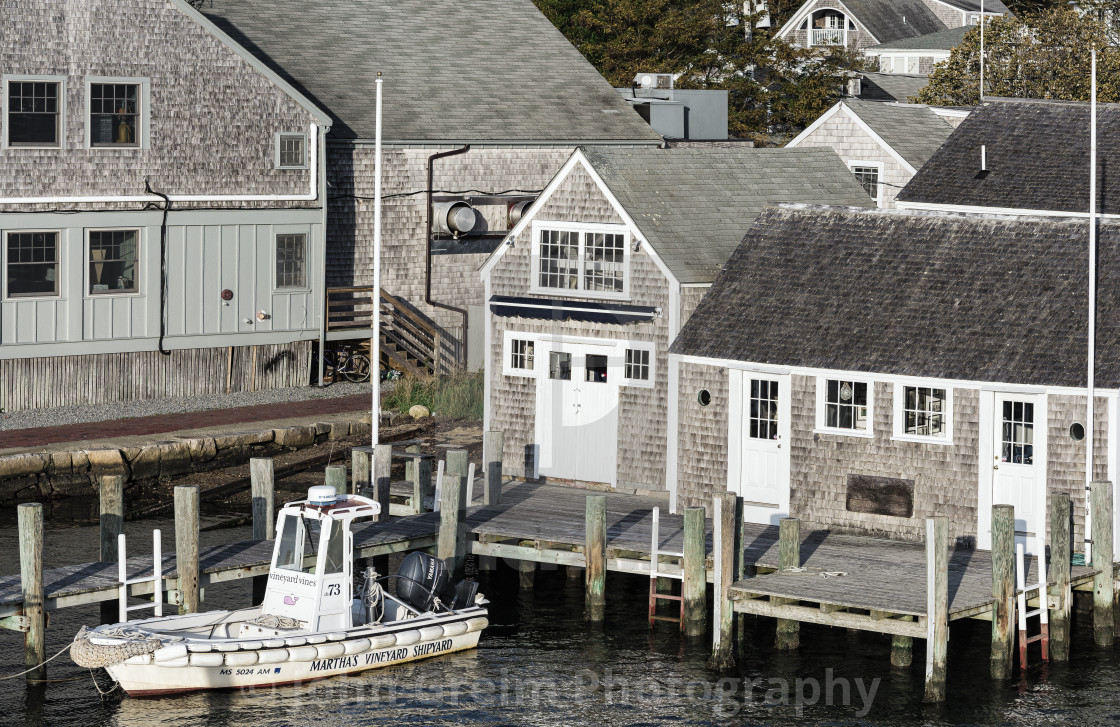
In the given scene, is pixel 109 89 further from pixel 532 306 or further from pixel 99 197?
pixel 532 306

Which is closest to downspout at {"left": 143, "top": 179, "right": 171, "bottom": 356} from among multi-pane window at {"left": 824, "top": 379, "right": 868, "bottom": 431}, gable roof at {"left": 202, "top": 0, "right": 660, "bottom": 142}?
gable roof at {"left": 202, "top": 0, "right": 660, "bottom": 142}

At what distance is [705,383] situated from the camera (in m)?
26.7

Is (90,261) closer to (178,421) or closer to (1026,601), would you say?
(178,421)

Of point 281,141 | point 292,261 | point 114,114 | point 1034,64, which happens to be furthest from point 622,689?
point 1034,64

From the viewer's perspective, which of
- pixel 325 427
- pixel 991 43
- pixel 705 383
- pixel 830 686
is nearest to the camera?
pixel 830 686

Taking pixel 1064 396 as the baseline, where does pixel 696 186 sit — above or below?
above

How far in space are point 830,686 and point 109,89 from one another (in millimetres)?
20240

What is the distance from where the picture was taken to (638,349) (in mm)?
28578

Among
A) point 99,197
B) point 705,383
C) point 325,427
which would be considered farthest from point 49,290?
point 705,383

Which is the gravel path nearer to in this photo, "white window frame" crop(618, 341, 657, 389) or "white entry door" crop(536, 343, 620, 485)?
"white entry door" crop(536, 343, 620, 485)

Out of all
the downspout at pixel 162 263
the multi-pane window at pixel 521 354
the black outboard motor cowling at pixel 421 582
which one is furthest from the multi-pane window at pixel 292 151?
the black outboard motor cowling at pixel 421 582

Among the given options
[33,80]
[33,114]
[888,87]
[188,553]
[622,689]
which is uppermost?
[888,87]

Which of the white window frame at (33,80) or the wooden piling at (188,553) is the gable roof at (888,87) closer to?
the white window frame at (33,80)

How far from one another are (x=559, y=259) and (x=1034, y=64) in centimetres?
2852
